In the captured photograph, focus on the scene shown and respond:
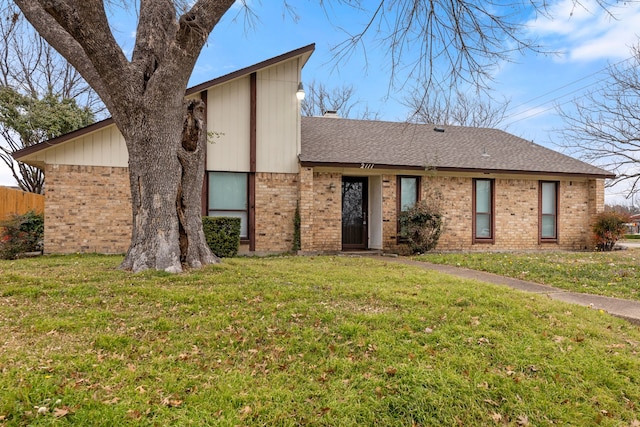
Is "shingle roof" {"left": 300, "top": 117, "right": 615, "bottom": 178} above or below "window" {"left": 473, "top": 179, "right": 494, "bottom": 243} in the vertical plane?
above

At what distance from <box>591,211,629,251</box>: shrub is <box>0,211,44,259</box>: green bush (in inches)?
664

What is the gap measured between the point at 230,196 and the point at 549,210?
420 inches

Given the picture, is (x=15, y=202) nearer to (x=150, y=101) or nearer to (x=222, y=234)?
(x=222, y=234)

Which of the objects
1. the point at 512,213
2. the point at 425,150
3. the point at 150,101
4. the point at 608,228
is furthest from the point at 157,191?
the point at 608,228

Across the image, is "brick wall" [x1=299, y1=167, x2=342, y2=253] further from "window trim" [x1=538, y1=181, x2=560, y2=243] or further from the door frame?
"window trim" [x1=538, y1=181, x2=560, y2=243]

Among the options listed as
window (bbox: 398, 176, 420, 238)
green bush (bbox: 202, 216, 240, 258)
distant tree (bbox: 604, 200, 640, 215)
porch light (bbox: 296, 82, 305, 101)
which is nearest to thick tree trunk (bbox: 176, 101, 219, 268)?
green bush (bbox: 202, 216, 240, 258)

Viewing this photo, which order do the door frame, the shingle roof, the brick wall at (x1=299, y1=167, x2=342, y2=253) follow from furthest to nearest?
the door frame → the shingle roof → the brick wall at (x1=299, y1=167, x2=342, y2=253)

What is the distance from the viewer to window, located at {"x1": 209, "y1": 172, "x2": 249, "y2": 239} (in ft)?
34.1

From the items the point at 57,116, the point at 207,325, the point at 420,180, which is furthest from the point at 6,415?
the point at 57,116

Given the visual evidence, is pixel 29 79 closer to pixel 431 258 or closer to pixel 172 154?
pixel 172 154

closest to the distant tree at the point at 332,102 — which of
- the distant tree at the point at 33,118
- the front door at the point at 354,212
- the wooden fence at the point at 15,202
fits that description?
the distant tree at the point at 33,118

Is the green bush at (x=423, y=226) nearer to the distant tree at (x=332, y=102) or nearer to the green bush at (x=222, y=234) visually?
the green bush at (x=222, y=234)

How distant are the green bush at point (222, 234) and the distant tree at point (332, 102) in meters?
16.8

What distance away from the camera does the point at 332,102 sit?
25578 mm
